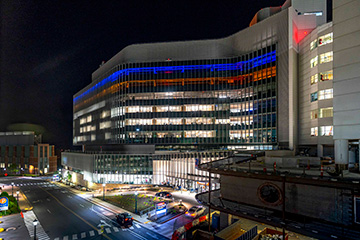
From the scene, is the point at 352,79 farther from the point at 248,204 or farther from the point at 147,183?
the point at 147,183

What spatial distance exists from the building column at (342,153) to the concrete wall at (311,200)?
11.3 ft

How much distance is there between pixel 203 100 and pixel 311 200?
5598 cm

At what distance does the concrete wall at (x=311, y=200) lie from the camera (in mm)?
13523

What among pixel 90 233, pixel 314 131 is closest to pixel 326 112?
pixel 314 131

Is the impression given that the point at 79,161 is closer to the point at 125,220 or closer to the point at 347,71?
the point at 125,220

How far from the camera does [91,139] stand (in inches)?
3632

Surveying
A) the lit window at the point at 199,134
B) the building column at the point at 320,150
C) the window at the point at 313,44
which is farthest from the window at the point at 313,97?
the lit window at the point at 199,134

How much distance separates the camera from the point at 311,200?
14844mm

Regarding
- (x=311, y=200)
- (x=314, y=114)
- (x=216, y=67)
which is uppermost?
(x=216, y=67)

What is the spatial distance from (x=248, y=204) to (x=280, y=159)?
16.1 ft

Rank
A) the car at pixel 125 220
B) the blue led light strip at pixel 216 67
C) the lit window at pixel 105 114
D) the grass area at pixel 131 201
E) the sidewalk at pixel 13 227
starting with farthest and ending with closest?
the lit window at pixel 105 114
the blue led light strip at pixel 216 67
the grass area at pixel 131 201
the car at pixel 125 220
the sidewalk at pixel 13 227

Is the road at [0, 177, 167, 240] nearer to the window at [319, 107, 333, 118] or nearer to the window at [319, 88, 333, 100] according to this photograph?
the window at [319, 107, 333, 118]

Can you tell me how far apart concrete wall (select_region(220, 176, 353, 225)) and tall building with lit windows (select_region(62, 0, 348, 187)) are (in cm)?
3298

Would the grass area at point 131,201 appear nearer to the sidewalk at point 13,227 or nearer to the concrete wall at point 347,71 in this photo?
the sidewalk at point 13,227
